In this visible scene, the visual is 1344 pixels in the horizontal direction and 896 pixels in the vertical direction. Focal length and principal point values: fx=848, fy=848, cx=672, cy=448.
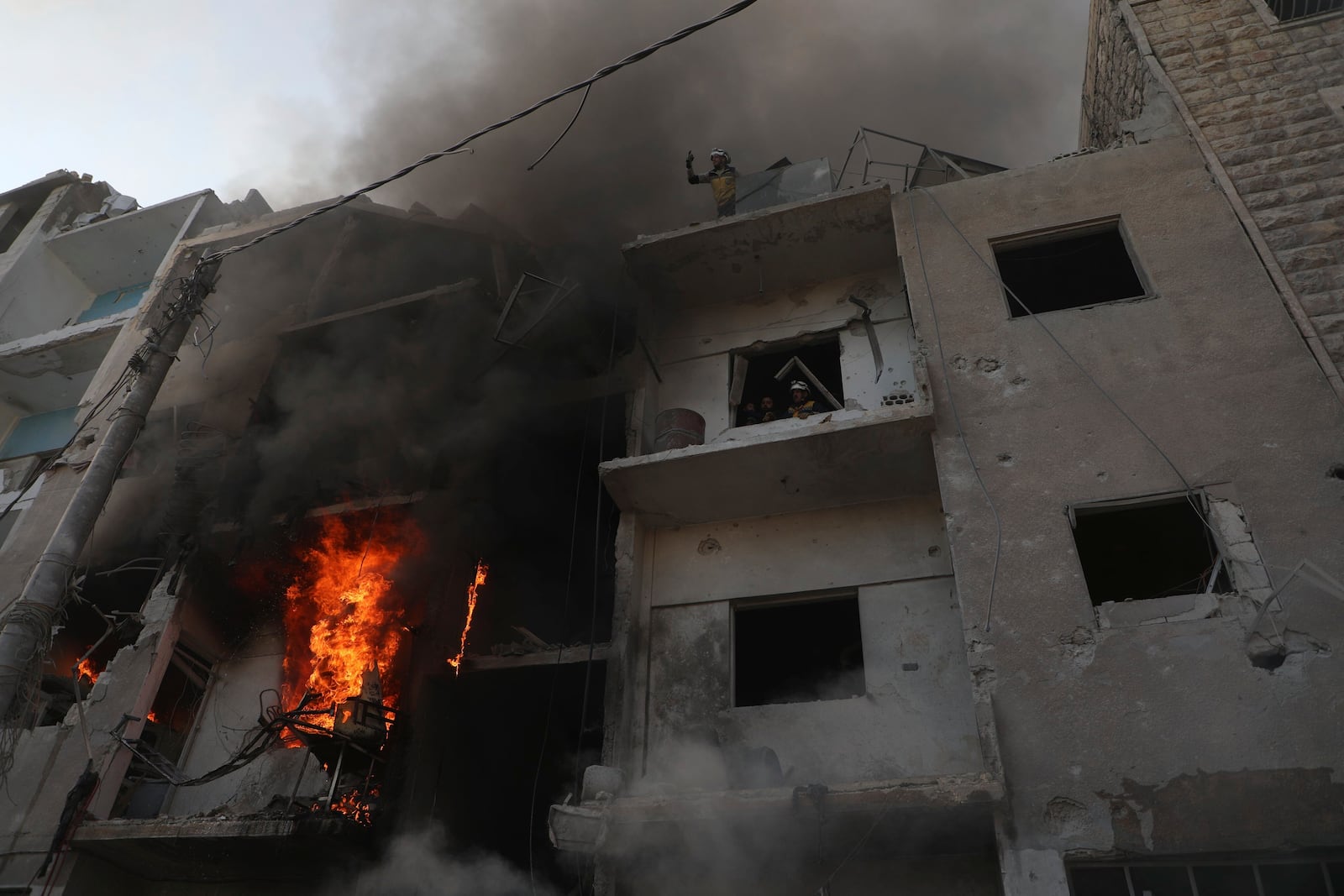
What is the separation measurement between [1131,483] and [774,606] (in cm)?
354

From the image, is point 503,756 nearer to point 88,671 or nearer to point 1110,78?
point 88,671

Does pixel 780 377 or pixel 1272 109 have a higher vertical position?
pixel 1272 109

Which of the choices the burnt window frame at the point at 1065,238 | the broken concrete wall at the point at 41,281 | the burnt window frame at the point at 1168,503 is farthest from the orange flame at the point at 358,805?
the broken concrete wall at the point at 41,281

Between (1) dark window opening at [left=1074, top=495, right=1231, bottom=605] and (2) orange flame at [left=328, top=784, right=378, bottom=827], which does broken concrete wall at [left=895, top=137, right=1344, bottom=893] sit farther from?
(2) orange flame at [left=328, top=784, right=378, bottom=827]

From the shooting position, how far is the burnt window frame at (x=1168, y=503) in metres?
6.49

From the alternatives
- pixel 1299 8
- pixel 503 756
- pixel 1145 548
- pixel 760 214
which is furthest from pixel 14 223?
pixel 1299 8

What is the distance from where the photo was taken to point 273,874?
9.52m

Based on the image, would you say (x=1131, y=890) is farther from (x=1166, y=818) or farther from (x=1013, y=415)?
(x=1013, y=415)

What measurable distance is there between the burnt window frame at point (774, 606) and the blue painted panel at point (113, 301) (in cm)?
1573

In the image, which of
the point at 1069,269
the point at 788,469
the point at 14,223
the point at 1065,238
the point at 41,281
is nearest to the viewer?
the point at 788,469

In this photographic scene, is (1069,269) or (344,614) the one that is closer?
(1069,269)

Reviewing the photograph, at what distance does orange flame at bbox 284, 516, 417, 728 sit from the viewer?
10.2 m

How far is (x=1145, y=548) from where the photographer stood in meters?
8.89

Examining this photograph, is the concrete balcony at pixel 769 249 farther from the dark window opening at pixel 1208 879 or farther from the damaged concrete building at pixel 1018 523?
the dark window opening at pixel 1208 879
